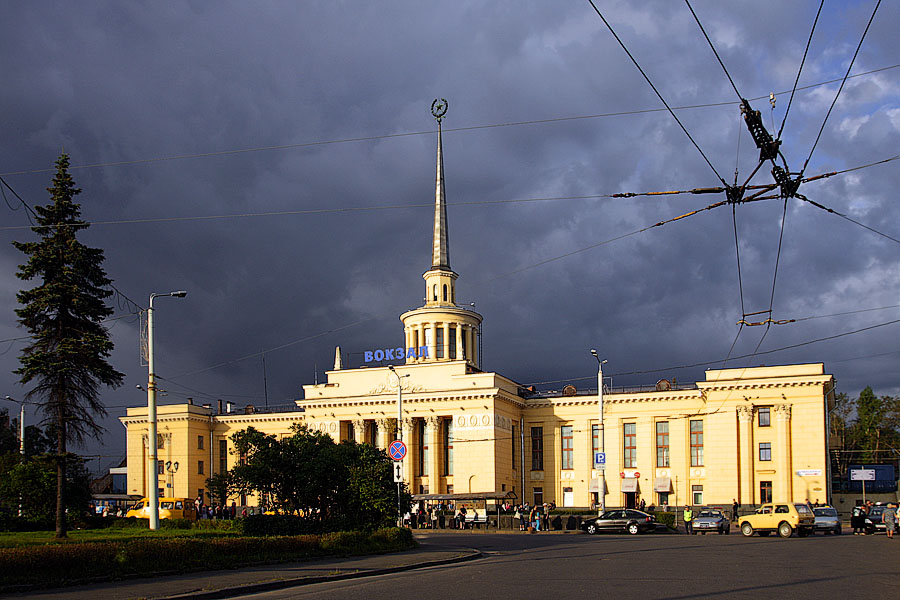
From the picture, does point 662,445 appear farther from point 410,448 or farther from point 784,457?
point 410,448

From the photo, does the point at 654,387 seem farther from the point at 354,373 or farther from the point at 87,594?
the point at 87,594

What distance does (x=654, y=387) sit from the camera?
2992 inches

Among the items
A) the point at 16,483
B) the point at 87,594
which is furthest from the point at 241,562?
the point at 16,483

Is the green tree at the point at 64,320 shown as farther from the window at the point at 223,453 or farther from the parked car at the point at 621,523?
the window at the point at 223,453

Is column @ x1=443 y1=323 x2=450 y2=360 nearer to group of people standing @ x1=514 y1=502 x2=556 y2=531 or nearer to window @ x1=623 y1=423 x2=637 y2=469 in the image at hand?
window @ x1=623 y1=423 x2=637 y2=469

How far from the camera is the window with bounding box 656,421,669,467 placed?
73.8m

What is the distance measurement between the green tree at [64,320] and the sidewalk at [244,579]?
14.2 metres

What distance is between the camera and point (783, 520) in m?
42.9

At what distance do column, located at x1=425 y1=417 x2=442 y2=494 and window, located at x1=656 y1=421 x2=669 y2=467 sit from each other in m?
17.9

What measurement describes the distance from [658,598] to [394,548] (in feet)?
54.7

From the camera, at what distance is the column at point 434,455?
74.5 metres

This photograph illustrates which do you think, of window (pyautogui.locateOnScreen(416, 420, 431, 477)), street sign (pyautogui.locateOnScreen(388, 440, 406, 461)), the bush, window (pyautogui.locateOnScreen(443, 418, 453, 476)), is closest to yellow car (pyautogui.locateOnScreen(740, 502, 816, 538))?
the bush

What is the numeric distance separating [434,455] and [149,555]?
2104 inches

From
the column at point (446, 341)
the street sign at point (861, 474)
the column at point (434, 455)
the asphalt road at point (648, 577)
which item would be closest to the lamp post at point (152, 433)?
the asphalt road at point (648, 577)
